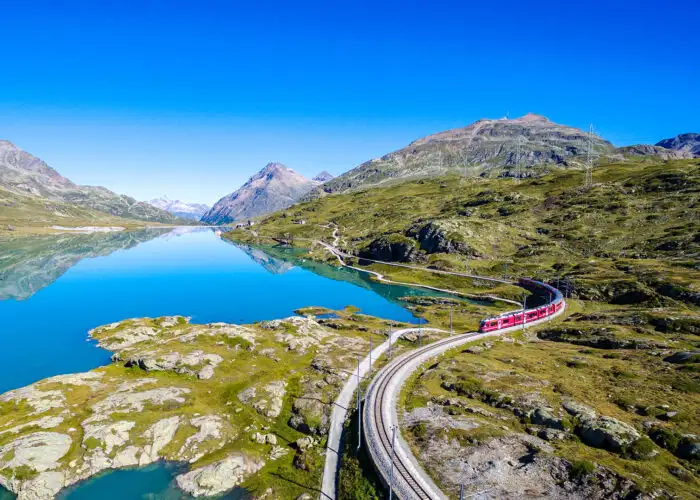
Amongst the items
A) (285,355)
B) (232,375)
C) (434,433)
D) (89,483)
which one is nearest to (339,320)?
(285,355)

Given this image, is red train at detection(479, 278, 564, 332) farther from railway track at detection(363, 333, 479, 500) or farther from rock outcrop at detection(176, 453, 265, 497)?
rock outcrop at detection(176, 453, 265, 497)

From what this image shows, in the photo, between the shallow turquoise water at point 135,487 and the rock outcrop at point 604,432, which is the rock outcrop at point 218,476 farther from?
the rock outcrop at point 604,432

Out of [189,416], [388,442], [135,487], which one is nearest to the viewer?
[135,487]

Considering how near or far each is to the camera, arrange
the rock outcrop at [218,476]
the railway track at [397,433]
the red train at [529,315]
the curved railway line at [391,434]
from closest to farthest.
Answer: the railway track at [397,433] < the curved railway line at [391,434] < the rock outcrop at [218,476] < the red train at [529,315]

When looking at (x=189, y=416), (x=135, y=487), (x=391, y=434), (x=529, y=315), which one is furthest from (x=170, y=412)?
(x=529, y=315)

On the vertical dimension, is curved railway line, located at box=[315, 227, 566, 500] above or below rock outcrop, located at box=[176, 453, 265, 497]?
above

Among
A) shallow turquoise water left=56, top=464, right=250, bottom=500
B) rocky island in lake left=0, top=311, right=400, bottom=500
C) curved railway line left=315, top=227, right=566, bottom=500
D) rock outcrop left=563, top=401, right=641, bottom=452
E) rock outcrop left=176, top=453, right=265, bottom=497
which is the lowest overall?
shallow turquoise water left=56, top=464, right=250, bottom=500

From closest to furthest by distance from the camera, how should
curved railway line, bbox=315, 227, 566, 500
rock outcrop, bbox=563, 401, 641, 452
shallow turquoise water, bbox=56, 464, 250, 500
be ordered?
1. curved railway line, bbox=315, 227, 566, 500
2. rock outcrop, bbox=563, 401, 641, 452
3. shallow turquoise water, bbox=56, 464, 250, 500

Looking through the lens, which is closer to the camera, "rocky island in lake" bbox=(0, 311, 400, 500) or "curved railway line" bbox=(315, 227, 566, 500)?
"curved railway line" bbox=(315, 227, 566, 500)

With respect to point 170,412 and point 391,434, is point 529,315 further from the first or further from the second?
point 170,412

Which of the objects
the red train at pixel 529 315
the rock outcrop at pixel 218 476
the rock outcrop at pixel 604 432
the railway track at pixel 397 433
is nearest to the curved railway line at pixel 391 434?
the railway track at pixel 397 433

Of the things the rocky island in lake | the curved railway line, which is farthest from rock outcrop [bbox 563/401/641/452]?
the rocky island in lake
